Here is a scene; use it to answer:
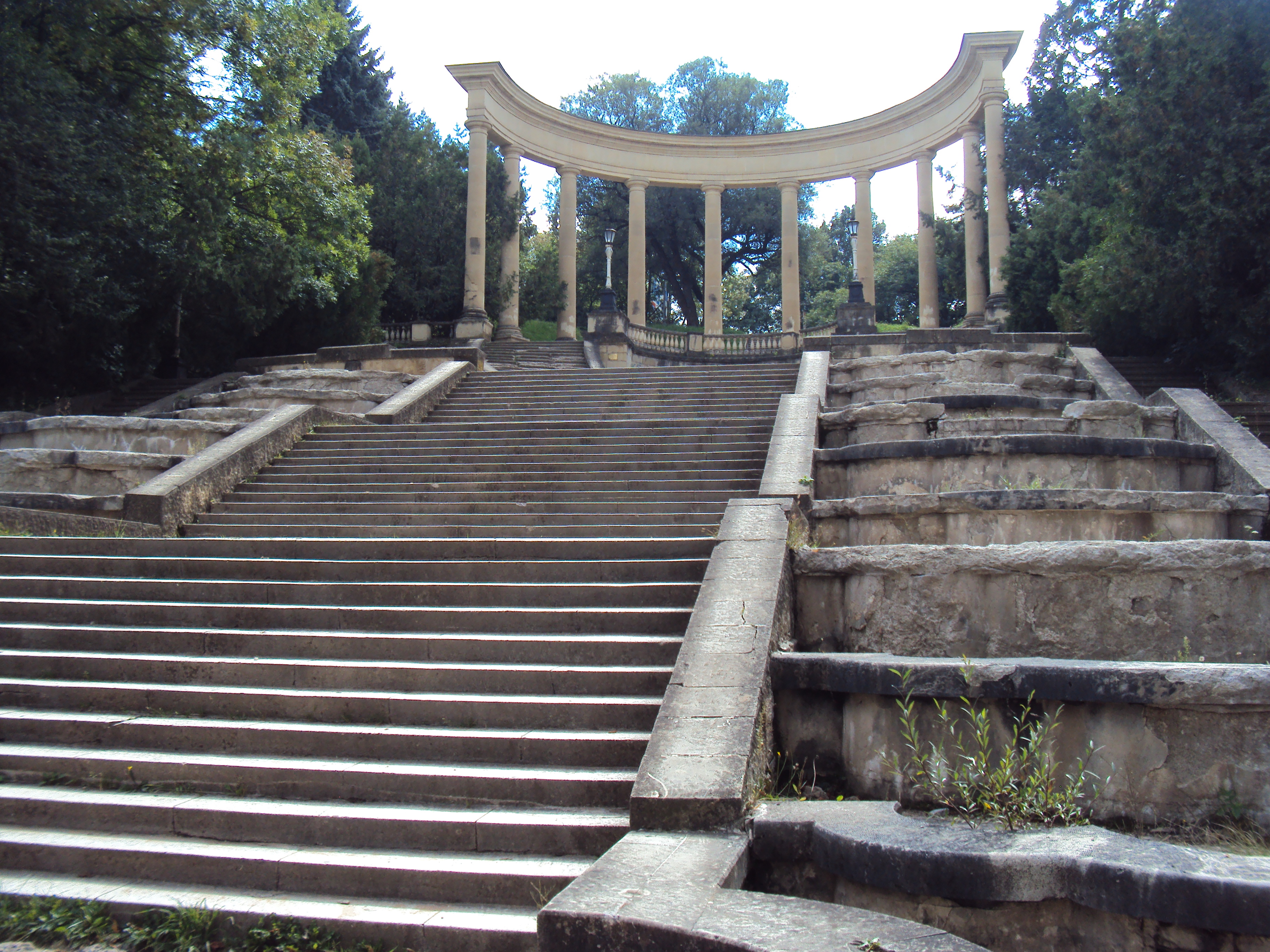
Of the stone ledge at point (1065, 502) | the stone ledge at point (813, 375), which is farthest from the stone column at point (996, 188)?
the stone ledge at point (1065, 502)

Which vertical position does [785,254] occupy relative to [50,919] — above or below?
above

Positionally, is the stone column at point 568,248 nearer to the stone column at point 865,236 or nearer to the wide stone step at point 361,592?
the stone column at point 865,236

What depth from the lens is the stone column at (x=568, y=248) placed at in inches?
1305

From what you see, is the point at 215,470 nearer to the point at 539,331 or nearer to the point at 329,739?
the point at 329,739

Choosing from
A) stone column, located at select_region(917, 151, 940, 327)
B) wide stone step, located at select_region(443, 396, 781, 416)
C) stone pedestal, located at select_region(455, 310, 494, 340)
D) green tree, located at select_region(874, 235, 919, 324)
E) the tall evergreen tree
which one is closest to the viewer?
wide stone step, located at select_region(443, 396, 781, 416)

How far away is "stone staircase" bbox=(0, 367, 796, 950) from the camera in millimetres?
4391

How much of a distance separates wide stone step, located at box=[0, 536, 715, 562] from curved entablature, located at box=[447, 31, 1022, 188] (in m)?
25.2

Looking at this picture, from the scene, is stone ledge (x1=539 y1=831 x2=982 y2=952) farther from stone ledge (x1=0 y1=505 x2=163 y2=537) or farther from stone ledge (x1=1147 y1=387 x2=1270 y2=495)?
stone ledge (x1=0 y1=505 x2=163 y2=537)

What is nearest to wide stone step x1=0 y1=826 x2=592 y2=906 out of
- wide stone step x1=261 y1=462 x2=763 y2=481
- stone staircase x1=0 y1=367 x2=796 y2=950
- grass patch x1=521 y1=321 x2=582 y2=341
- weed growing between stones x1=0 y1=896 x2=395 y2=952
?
stone staircase x1=0 y1=367 x2=796 y2=950

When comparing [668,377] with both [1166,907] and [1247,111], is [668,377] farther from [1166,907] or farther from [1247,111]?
[1166,907]

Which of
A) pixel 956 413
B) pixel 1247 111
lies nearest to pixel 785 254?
pixel 1247 111

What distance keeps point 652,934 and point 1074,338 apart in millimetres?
15314

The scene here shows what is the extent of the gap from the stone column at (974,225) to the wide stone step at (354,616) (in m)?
24.8

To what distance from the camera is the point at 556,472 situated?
1095 centimetres
